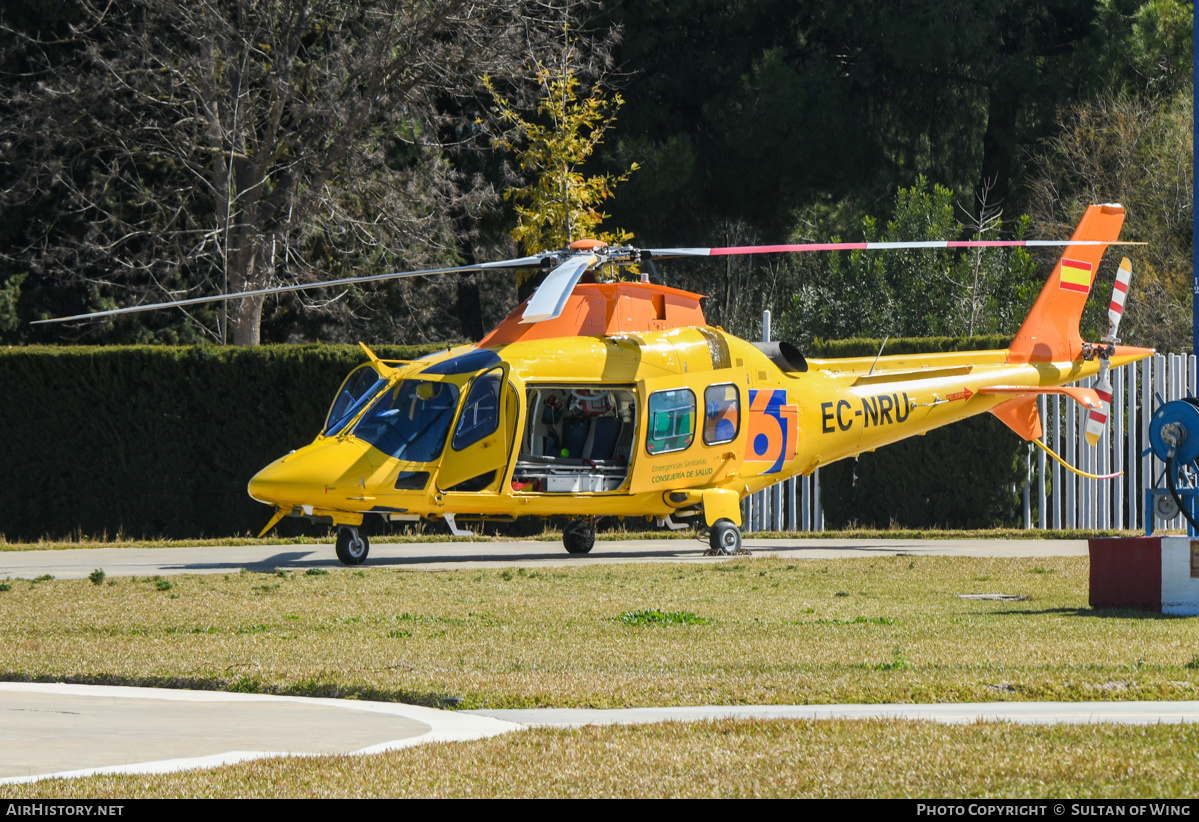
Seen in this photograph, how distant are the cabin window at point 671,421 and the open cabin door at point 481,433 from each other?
1.86m

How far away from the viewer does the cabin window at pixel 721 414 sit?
18.2 metres

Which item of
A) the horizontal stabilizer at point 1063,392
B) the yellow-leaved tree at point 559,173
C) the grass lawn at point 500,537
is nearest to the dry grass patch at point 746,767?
the horizontal stabilizer at point 1063,392

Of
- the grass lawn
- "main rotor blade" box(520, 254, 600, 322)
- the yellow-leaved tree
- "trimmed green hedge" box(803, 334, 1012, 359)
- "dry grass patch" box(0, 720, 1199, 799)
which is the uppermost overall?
the yellow-leaved tree

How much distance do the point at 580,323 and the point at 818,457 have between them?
13.1 ft

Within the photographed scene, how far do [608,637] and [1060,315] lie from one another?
12.6 m

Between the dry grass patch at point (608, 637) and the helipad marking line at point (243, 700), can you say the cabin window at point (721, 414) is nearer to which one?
the dry grass patch at point (608, 637)

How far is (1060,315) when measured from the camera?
20656mm

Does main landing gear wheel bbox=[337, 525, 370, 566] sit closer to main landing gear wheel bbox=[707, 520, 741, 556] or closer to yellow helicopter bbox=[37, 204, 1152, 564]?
yellow helicopter bbox=[37, 204, 1152, 564]

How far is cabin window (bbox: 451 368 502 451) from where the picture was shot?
16.8 meters

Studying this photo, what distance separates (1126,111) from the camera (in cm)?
2991

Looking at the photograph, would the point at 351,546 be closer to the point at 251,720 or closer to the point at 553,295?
the point at 553,295

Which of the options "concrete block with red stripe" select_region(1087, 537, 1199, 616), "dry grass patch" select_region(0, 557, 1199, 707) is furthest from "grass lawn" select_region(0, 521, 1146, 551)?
"concrete block with red stripe" select_region(1087, 537, 1199, 616)

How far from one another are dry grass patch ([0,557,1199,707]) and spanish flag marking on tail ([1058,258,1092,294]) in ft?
19.9

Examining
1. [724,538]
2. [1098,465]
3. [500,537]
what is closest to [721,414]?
[724,538]
